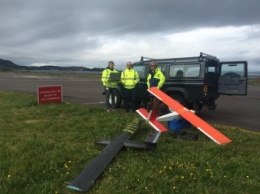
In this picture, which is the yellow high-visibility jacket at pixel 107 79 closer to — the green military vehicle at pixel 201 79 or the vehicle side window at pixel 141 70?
the vehicle side window at pixel 141 70

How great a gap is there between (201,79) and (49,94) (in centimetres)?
602

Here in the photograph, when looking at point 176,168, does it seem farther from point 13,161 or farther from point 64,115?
point 64,115

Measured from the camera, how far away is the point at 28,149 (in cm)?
655

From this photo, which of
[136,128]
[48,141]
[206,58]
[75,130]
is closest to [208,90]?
[206,58]

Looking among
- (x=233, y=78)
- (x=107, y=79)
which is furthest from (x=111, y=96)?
(x=233, y=78)

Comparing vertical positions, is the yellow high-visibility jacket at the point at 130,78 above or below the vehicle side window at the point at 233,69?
below

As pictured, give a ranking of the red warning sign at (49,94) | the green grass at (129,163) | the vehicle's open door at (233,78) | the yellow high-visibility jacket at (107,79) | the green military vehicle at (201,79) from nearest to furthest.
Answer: the green grass at (129,163) < the green military vehicle at (201,79) < the vehicle's open door at (233,78) < the yellow high-visibility jacket at (107,79) < the red warning sign at (49,94)

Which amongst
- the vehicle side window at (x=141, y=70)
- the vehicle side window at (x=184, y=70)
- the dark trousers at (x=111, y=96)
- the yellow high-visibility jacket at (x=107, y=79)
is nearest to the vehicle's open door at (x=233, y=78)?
the vehicle side window at (x=184, y=70)

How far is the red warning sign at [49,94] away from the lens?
43.0 ft

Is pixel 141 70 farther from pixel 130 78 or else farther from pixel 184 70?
pixel 184 70

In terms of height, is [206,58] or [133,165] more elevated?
[206,58]

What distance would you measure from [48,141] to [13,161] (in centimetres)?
122

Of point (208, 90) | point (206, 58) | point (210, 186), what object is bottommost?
point (210, 186)

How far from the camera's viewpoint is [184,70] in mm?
11602
